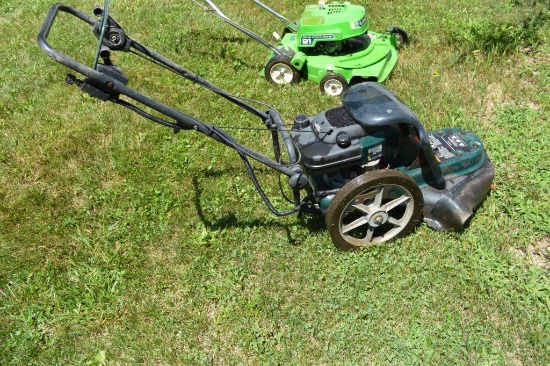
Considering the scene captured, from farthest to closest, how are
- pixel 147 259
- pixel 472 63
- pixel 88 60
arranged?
pixel 88 60 → pixel 472 63 → pixel 147 259

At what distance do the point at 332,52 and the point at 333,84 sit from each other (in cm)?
41

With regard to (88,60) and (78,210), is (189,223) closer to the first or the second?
(78,210)

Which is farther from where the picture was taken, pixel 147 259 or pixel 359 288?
pixel 147 259

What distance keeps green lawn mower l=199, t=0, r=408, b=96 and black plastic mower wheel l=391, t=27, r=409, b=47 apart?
0.23m

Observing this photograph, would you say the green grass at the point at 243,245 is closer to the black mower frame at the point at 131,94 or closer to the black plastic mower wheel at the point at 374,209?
the black plastic mower wheel at the point at 374,209

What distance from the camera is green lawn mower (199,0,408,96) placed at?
15.9ft

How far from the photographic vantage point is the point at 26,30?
21.2 ft

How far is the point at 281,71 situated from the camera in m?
5.07

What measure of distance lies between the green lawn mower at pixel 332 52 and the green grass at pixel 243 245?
18 cm

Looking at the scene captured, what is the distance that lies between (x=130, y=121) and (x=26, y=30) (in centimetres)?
296

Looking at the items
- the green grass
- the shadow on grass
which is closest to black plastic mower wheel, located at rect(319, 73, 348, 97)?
the green grass

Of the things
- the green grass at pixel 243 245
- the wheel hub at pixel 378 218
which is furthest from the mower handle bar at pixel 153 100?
the green grass at pixel 243 245

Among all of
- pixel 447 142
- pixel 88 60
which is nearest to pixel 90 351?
pixel 447 142

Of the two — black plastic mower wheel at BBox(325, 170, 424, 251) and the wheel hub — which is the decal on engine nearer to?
black plastic mower wheel at BBox(325, 170, 424, 251)
